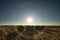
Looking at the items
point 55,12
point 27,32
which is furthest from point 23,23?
point 55,12

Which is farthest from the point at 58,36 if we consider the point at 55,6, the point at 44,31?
the point at 55,6

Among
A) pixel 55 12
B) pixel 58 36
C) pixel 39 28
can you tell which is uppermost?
pixel 55 12

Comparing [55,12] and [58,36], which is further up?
[55,12]

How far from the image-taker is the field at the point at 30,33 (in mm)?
2346

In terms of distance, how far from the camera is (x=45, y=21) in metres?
2.44

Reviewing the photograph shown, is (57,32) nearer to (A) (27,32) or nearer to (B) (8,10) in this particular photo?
(A) (27,32)

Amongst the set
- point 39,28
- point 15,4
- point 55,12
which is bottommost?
point 39,28

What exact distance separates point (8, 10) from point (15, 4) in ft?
0.59

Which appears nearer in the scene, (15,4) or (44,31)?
(44,31)

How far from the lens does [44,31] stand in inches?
93.0

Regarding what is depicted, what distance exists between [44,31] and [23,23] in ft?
1.38

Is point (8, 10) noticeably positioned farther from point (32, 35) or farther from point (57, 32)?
point (57, 32)

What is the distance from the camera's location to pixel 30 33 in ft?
7.74

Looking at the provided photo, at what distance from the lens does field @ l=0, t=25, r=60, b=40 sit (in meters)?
2.35
